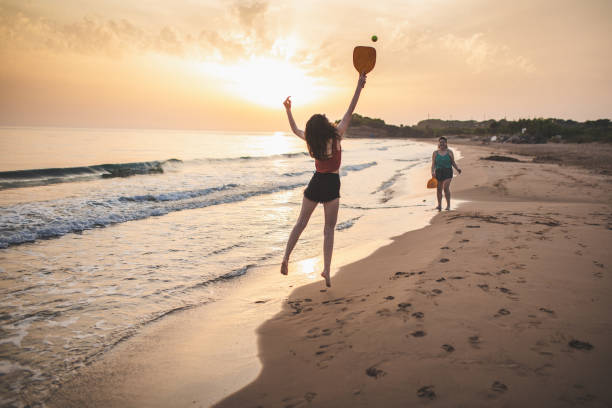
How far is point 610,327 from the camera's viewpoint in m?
2.64

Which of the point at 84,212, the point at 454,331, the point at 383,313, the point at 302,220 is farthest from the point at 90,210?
the point at 454,331

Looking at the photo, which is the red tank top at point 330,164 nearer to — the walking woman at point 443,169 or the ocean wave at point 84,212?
the walking woman at point 443,169

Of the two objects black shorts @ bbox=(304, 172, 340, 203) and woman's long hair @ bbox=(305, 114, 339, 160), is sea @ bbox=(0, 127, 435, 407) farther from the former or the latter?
woman's long hair @ bbox=(305, 114, 339, 160)

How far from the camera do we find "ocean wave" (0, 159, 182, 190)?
1620 centimetres

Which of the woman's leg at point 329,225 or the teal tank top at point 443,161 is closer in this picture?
the woman's leg at point 329,225

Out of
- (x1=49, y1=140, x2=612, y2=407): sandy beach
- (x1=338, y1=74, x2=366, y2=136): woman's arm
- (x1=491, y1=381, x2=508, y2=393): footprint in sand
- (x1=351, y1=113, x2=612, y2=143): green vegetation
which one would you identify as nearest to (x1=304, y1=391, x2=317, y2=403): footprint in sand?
(x1=49, y1=140, x2=612, y2=407): sandy beach

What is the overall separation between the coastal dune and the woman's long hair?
1.97m

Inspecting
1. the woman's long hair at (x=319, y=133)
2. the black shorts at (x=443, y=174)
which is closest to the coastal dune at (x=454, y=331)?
the woman's long hair at (x=319, y=133)

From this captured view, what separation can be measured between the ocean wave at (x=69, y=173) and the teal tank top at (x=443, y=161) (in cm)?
1883

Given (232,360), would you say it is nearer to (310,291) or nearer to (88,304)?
(310,291)

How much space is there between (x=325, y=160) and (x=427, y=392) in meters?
2.70

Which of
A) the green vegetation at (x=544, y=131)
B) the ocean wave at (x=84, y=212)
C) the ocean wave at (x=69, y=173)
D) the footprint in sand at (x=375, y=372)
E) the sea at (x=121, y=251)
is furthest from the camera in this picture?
the green vegetation at (x=544, y=131)

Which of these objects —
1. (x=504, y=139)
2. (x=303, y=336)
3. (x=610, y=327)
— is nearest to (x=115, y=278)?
(x=303, y=336)

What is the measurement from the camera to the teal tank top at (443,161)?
31.6ft
